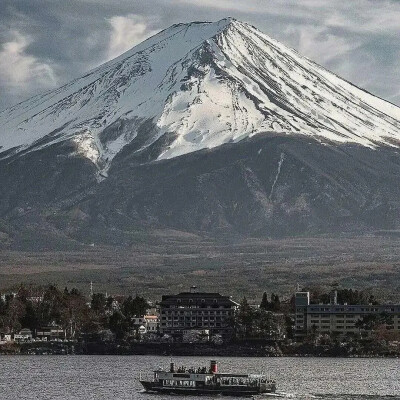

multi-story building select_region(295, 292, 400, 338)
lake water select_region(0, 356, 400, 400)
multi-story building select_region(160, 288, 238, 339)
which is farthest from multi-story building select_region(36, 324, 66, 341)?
multi-story building select_region(295, 292, 400, 338)

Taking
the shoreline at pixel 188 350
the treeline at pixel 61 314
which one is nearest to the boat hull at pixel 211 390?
the shoreline at pixel 188 350

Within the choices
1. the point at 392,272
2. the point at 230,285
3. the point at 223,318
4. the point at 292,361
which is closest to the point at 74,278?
the point at 230,285

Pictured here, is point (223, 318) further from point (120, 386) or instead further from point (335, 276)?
point (335, 276)

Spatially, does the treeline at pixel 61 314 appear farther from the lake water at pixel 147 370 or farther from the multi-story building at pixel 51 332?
the lake water at pixel 147 370

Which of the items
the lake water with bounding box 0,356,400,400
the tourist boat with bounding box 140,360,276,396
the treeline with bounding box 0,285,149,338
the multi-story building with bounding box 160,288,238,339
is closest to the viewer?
the lake water with bounding box 0,356,400,400

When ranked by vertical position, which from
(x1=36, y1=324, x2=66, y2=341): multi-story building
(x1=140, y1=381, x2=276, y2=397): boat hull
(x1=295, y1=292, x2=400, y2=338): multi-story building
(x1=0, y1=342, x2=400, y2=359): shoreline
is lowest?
(x1=140, y1=381, x2=276, y2=397): boat hull

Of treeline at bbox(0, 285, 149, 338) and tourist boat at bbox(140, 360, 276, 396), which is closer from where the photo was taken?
tourist boat at bbox(140, 360, 276, 396)

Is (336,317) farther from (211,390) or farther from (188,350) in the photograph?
(211,390)

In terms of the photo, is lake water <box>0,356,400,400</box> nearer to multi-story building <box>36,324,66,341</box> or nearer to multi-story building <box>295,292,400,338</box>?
multi-story building <box>295,292,400,338</box>
